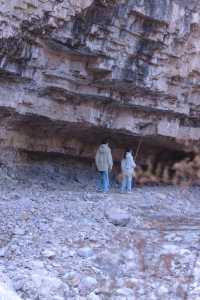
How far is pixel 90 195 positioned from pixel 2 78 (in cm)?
313

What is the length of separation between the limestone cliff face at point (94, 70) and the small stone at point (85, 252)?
5.18m

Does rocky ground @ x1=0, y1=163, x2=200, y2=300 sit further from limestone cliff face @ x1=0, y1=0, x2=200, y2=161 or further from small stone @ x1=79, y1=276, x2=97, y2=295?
limestone cliff face @ x1=0, y1=0, x2=200, y2=161

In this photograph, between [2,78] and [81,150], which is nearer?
[2,78]

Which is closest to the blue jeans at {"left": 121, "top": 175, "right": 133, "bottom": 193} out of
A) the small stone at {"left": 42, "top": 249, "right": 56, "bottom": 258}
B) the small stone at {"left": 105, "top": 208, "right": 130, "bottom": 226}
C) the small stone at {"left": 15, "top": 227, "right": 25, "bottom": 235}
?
the small stone at {"left": 105, "top": 208, "right": 130, "bottom": 226}

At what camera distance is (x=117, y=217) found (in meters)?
8.27

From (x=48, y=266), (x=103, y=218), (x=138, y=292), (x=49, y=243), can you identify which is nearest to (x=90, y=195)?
(x=103, y=218)

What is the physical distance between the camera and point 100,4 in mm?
11039

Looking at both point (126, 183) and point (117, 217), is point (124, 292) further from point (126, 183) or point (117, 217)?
point (126, 183)

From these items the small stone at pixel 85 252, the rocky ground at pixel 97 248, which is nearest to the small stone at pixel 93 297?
the rocky ground at pixel 97 248

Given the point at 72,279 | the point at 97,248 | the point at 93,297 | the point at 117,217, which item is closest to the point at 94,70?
the point at 117,217

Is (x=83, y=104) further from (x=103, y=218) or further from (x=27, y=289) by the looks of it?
(x=27, y=289)

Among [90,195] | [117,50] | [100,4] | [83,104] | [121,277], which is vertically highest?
[100,4]

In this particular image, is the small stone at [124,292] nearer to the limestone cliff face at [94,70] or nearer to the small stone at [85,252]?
the small stone at [85,252]

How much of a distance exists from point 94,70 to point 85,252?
6.19 meters
